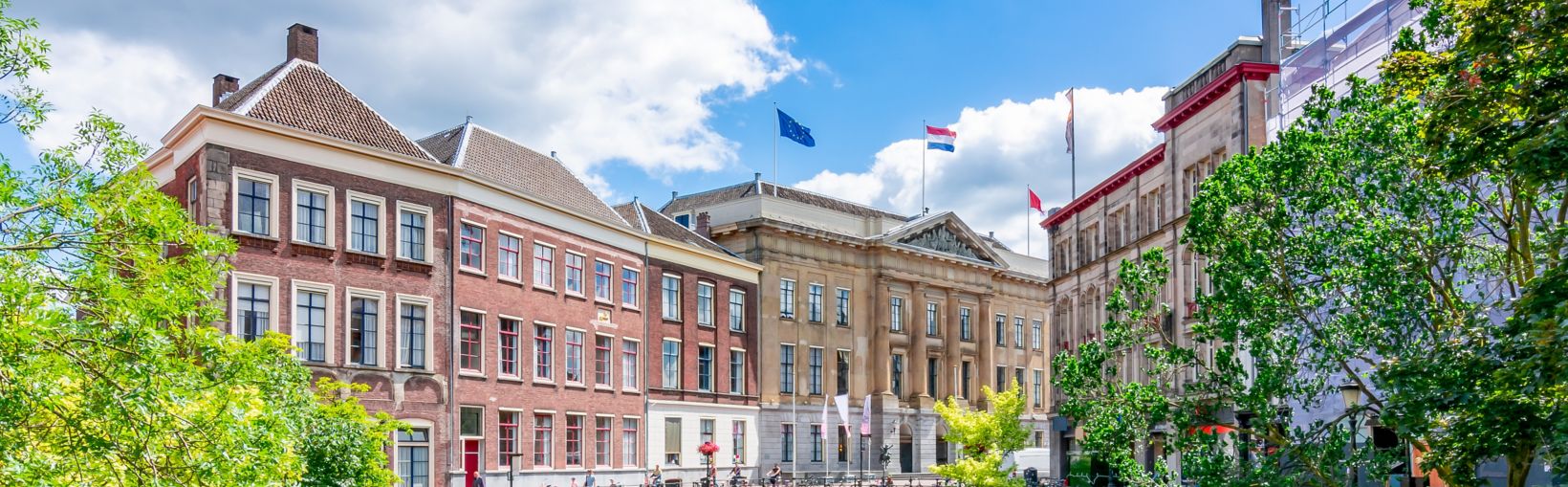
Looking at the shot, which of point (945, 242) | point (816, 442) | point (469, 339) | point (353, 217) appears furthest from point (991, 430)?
point (945, 242)

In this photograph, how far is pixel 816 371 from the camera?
72062 millimetres

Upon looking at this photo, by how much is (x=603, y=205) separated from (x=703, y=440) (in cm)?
1206

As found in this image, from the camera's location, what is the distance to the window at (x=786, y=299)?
6962cm

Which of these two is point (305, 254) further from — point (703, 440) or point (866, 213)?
point (866, 213)

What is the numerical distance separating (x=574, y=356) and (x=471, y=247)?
747 centimetres

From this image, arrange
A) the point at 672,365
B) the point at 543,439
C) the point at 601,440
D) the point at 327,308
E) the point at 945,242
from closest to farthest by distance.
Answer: the point at 327,308 < the point at 543,439 < the point at 601,440 < the point at 672,365 < the point at 945,242

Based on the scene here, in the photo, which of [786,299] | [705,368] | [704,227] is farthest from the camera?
[786,299]

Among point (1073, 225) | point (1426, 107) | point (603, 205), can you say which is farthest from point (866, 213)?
point (1426, 107)

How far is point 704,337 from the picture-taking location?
204 ft

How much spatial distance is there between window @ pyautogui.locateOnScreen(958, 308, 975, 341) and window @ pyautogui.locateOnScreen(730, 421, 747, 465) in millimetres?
17856

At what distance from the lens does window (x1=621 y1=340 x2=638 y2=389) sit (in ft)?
180

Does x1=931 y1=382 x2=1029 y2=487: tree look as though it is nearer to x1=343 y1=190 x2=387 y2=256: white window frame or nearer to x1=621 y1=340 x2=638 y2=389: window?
x1=621 y1=340 x2=638 y2=389: window

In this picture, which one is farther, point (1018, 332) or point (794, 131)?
point (1018, 332)

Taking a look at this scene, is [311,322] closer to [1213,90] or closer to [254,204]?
[254,204]
